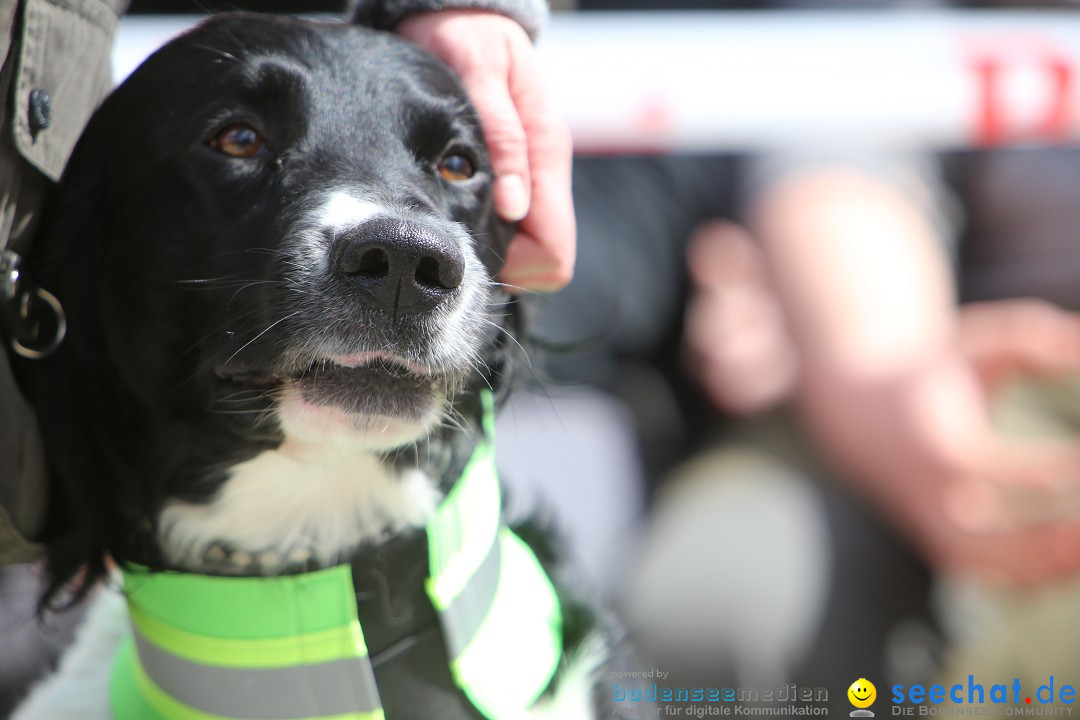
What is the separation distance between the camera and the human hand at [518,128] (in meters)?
1.70

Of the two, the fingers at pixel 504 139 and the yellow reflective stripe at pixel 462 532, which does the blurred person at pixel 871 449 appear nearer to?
the yellow reflective stripe at pixel 462 532

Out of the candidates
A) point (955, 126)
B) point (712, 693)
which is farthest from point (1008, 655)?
point (955, 126)

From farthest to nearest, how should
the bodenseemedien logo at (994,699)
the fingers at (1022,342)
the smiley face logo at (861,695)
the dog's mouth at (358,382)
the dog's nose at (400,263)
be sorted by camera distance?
1. the fingers at (1022,342)
2. the bodenseemedien logo at (994,699)
3. the smiley face logo at (861,695)
4. the dog's mouth at (358,382)
5. the dog's nose at (400,263)

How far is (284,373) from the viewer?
1.50 metres

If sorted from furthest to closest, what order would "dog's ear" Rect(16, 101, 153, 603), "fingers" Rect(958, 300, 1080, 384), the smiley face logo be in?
"fingers" Rect(958, 300, 1080, 384) < the smiley face logo < "dog's ear" Rect(16, 101, 153, 603)

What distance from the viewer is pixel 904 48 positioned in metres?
3.74

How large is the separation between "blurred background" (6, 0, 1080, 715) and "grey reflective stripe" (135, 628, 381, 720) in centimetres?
118

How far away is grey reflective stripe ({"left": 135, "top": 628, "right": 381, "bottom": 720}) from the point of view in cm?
153

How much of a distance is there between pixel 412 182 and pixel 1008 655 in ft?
8.44

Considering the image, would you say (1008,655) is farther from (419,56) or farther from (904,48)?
(419,56)

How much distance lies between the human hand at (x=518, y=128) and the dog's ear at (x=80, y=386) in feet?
2.07

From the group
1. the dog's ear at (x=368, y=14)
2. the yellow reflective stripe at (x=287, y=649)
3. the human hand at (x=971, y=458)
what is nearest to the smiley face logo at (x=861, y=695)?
the human hand at (x=971, y=458)

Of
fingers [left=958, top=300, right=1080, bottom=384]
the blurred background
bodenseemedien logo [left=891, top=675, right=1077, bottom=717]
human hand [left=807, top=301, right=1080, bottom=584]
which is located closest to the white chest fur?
the blurred background

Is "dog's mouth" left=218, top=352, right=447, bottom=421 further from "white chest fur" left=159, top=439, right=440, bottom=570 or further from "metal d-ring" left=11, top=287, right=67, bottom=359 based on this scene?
"metal d-ring" left=11, top=287, right=67, bottom=359
